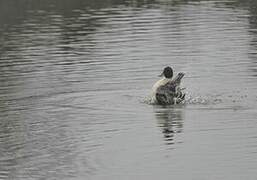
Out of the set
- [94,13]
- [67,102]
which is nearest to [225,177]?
[67,102]

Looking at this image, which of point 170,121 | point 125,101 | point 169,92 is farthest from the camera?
point 125,101

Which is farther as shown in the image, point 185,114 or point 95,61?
point 95,61

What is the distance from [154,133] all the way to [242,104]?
3798 millimetres

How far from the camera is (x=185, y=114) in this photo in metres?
22.2

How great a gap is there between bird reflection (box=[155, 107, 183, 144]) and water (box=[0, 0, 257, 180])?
3 cm

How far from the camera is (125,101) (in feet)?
78.9

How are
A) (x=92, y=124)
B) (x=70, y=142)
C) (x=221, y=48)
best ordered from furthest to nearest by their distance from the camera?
(x=221, y=48) → (x=92, y=124) → (x=70, y=142)

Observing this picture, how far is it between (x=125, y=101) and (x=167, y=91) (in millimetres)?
1441

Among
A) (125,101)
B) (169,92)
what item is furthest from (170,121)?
(125,101)

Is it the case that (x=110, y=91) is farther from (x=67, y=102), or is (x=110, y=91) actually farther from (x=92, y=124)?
(x=92, y=124)

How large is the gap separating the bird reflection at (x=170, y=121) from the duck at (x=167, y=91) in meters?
0.32

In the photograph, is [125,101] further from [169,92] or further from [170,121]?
[170,121]

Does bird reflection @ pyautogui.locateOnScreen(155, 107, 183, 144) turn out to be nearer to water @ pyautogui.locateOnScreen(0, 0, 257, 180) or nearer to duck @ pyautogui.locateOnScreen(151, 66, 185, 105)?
water @ pyautogui.locateOnScreen(0, 0, 257, 180)

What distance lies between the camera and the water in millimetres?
17203
